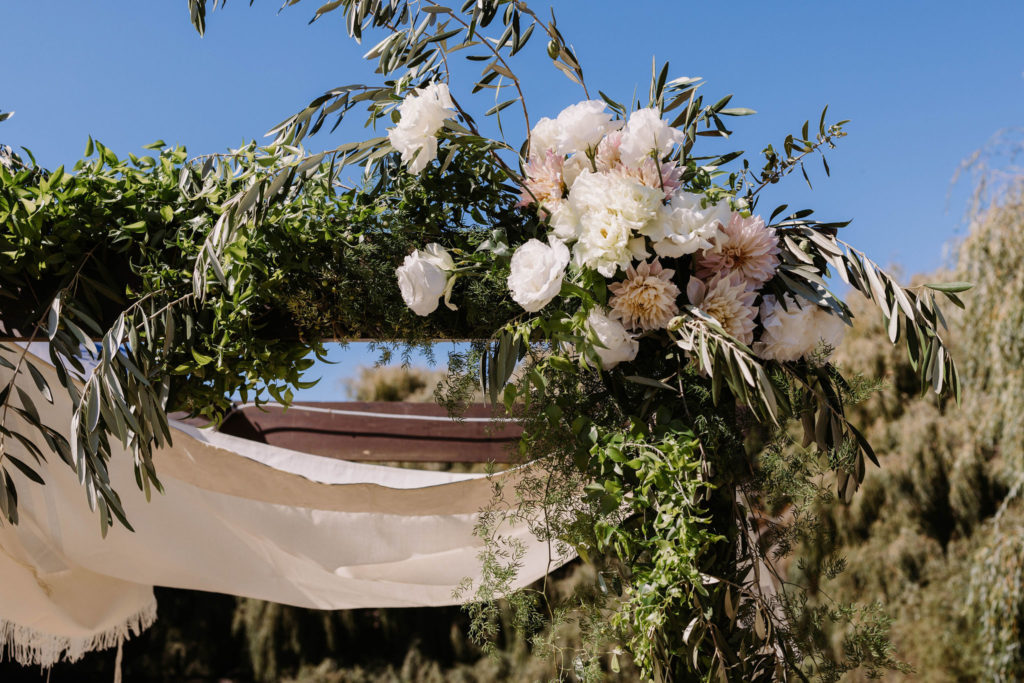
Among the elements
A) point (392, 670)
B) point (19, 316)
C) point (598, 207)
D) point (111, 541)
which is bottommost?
point (392, 670)

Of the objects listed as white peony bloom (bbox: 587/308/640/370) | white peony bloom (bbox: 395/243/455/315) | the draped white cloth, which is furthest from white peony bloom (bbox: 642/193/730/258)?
the draped white cloth

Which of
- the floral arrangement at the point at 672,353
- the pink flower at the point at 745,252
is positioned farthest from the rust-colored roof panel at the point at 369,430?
the pink flower at the point at 745,252

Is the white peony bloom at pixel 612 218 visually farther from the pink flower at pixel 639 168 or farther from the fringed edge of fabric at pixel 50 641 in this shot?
the fringed edge of fabric at pixel 50 641

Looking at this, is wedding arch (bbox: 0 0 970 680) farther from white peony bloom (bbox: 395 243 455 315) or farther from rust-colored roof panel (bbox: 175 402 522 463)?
rust-colored roof panel (bbox: 175 402 522 463)

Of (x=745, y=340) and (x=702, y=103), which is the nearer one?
(x=745, y=340)

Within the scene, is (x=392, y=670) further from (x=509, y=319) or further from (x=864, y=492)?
(x=509, y=319)

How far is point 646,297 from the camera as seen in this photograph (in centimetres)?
103

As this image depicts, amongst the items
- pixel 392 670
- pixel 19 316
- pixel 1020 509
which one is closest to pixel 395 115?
pixel 19 316

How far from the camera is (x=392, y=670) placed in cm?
520

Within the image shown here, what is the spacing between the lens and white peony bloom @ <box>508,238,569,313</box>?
1003mm

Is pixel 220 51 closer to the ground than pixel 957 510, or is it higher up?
higher up

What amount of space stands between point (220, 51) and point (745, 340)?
5.08ft

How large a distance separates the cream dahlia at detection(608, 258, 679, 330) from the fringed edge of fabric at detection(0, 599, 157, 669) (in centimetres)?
171

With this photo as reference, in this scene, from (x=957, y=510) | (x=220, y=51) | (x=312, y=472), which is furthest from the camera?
(x=957, y=510)
